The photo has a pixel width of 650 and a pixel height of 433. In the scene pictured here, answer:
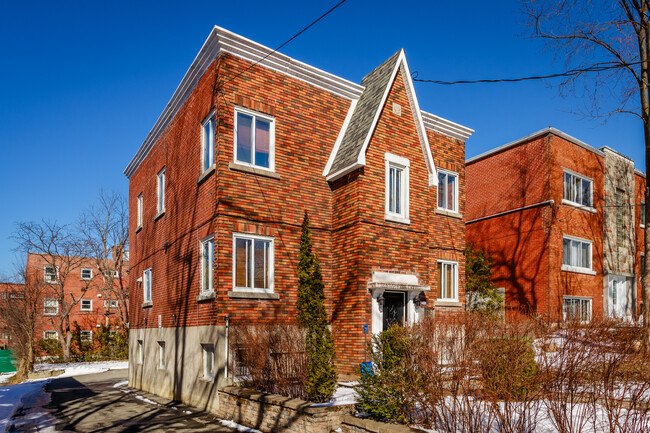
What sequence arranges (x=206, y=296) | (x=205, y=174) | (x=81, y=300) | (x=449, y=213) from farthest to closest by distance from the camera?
(x=81, y=300) → (x=449, y=213) → (x=205, y=174) → (x=206, y=296)

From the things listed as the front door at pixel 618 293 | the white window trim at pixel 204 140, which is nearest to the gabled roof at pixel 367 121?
the white window trim at pixel 204 140

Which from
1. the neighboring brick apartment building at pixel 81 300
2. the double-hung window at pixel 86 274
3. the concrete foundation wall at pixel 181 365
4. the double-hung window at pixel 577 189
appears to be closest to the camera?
the concrete foundation wall at pixel 181 365

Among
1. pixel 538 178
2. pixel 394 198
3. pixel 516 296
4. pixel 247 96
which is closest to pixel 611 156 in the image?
pixel 538 178

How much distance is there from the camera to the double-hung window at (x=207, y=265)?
1379 cm

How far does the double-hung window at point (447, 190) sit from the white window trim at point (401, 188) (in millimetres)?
3669

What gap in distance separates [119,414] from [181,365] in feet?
7.06

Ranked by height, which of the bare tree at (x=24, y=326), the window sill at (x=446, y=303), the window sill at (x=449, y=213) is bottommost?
the bare tree at (x=24, y=326)

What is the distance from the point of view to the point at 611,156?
2616 centimetres

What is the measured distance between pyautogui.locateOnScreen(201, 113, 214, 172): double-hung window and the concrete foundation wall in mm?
4755

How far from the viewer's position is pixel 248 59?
46.7 feet

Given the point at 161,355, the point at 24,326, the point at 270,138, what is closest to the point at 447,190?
the point at 270,138

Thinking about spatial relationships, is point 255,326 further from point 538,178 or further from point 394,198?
point 538,178

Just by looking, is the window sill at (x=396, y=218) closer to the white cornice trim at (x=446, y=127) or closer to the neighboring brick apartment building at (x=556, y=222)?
the white cornice trim at (x=446, y=127)

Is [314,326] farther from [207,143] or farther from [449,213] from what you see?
[449,213]
